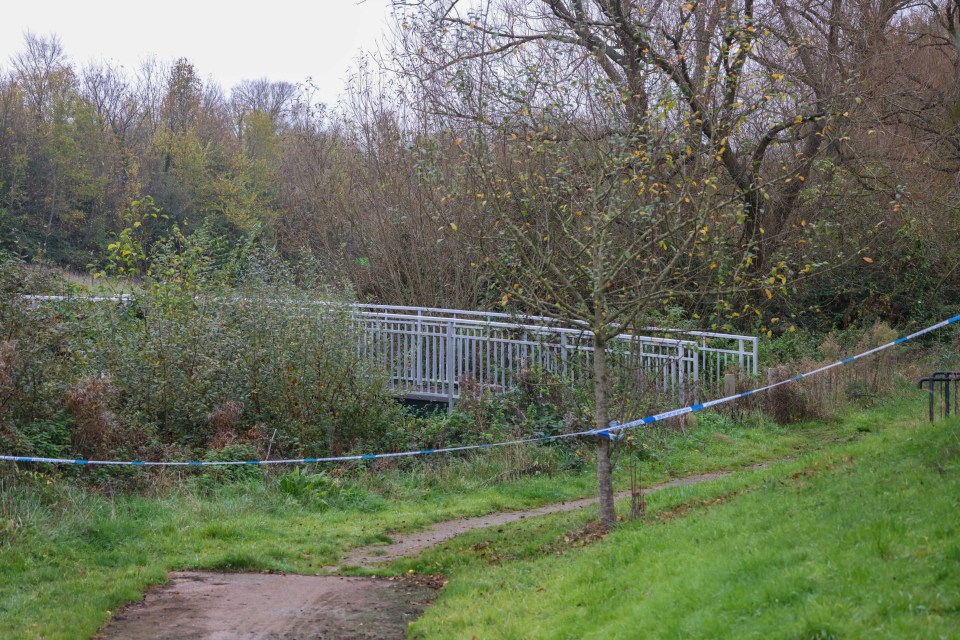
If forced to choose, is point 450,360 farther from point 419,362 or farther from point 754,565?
point 754,565

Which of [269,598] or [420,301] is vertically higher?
[420,301]

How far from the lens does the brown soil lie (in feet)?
20.8

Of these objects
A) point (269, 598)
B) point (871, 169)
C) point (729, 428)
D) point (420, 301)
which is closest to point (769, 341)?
point (871, 169)

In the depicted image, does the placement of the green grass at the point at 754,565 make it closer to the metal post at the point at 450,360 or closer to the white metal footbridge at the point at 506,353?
the white metal footbridge at the point at 506,353

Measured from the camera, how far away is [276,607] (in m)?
6.90

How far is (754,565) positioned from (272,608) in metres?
3.56

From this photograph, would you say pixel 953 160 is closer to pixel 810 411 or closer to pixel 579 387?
pixel 810 411

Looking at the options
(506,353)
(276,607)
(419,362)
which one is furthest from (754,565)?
(419,362)

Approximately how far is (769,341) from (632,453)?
8.01m

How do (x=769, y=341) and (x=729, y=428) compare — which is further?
(x=769, y=341)

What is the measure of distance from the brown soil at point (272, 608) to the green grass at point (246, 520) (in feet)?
0.73

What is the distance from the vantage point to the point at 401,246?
21000mm

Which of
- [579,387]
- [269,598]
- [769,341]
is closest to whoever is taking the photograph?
[269,598]

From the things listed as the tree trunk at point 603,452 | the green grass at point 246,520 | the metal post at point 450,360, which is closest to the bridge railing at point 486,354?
the metal post at point 450,360
